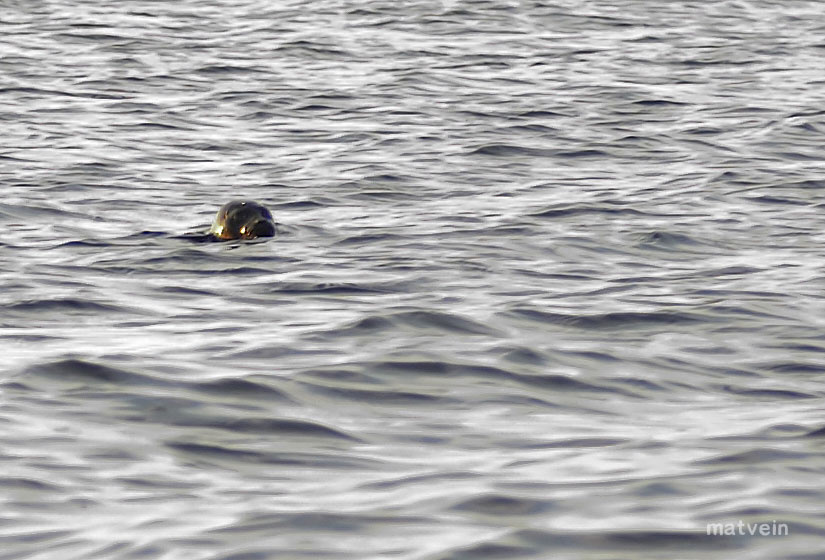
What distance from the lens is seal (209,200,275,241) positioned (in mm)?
12750

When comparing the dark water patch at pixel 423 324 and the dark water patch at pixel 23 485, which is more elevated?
the dark water patch at pixel 23 485

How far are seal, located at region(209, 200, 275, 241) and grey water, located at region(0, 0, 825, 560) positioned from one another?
0.42ft

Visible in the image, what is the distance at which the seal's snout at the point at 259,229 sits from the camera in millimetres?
12758

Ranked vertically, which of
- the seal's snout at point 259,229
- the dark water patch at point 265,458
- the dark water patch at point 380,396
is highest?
the dark water patch at point 265,458

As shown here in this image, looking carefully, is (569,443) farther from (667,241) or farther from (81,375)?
(667,241)

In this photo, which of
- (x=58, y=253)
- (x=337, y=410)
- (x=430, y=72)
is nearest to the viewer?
(x=337, y=410)

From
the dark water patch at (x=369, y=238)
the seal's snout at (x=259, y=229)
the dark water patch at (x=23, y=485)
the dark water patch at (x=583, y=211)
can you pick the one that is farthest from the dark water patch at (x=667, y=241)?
the dark water patch at (x=23, y=485)

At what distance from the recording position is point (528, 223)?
13.6 m

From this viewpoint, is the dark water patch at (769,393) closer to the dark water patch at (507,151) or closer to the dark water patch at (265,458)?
the dark water patch at (265,458)

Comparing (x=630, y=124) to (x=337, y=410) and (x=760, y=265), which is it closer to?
(x=760, y=265)

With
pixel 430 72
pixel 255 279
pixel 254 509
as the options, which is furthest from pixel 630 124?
pixel 254 509

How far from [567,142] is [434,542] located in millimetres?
11801

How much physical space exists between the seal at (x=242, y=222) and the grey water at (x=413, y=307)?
0.42ft

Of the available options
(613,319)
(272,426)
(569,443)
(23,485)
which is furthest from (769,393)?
(23,485)
